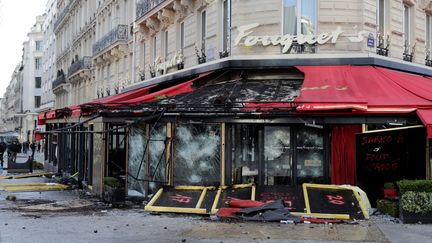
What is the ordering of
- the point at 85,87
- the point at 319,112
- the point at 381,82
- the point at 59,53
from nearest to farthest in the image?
the point at 319,112 < the point at 381,82 < the point at 85,87 < the point at 59,53

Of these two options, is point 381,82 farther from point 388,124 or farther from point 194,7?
point 194,7

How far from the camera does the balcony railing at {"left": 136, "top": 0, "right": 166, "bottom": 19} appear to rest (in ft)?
69.9

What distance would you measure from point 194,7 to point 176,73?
7.71 ft

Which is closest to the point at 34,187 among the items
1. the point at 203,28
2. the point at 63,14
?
the point at 203,28

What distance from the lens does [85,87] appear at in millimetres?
→ 38625

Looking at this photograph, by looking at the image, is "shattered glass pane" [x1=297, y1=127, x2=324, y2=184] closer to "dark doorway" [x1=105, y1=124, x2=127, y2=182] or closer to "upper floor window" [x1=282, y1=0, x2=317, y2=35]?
"upper floor window" [x1=282, y1=0, x2=317, y2=35]

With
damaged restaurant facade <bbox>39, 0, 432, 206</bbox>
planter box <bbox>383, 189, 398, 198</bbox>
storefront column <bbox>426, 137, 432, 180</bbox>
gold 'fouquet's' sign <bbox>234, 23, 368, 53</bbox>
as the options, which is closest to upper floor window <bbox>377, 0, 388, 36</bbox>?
damaged restaurant facade <bbox>39, 0, 432, 206</bbox>

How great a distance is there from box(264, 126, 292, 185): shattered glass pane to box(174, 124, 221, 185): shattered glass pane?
1345 millimetres

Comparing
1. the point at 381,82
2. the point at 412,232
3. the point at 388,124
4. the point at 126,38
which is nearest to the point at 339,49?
the point at 381,82

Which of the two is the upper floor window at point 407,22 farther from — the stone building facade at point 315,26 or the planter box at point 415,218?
the planter box at point 415,218

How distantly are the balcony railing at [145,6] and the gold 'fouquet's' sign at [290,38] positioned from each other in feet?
21.5

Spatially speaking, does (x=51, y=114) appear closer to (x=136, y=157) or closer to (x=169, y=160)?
(x=136, y=157)

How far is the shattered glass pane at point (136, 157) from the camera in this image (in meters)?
15.2

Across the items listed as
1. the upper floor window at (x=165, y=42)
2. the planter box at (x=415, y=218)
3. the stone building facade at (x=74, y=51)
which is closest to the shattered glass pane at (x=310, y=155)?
the planter box at (x=415, y=218)
